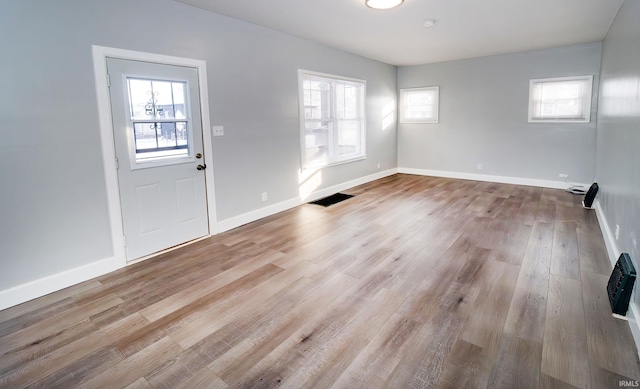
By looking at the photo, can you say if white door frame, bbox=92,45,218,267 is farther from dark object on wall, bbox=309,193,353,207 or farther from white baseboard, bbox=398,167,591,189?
white baseboard, bbox=398,167,591,189

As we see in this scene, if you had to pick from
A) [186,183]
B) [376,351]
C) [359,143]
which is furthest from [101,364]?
[359,143]

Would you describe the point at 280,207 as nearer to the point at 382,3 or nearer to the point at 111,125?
the point at 111,125

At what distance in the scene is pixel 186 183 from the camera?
383 cm

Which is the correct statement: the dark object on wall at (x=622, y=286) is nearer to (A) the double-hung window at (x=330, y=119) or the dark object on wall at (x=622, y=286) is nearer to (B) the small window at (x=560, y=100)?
(A) the double-hung window at (x=330, y=119)

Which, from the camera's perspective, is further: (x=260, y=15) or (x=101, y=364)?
(x=260, y=15)

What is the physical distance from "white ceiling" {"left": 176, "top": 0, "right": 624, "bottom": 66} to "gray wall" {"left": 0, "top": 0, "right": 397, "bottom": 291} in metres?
0.46

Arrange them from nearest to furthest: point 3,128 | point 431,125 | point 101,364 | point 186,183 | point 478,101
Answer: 1. point 101,364
2. point 3,128
3. point 186,183
4. point 478,101
5. point 431,125

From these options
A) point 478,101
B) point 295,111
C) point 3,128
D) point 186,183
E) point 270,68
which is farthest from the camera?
point 478,101

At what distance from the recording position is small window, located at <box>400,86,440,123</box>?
25.3ft

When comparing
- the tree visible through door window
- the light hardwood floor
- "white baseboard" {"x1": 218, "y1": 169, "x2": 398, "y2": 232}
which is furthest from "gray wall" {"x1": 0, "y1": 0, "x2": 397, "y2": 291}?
the light hardwood floor

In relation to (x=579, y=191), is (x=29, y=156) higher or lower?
higher

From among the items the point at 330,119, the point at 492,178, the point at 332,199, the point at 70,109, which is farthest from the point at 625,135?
the point at 70,109

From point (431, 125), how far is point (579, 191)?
317 centimetres

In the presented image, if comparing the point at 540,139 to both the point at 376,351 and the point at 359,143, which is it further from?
the point at 376,351
